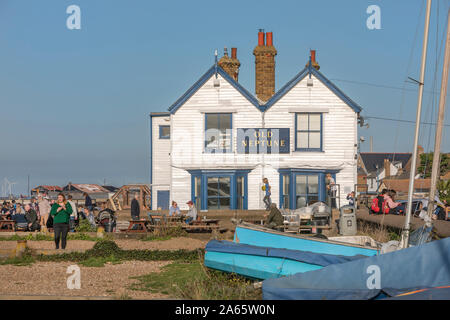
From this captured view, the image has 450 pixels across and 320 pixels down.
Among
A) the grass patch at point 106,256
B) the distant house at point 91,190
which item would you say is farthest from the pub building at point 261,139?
the distant house at point 91,190

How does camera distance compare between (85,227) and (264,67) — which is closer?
(85,227)

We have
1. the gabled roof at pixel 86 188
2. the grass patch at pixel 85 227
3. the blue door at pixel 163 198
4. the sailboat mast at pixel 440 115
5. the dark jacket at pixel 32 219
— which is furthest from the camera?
the gabled roof at pixel 86 188

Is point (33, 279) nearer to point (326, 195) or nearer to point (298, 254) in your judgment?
point (298, 254)

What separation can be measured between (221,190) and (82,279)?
17.9 metres

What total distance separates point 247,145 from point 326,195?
4879 mm

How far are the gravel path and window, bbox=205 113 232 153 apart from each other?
48.0 feet

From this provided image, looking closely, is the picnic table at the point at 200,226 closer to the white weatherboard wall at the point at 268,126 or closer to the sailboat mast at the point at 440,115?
the white weatherboard wall at the point at 268,126

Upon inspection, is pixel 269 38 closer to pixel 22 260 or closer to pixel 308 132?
pixel 308 132

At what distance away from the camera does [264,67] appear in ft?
114

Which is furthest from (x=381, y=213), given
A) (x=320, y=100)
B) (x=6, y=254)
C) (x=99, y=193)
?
(x=99, y=193)

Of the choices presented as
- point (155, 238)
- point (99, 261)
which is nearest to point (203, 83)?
point (155, 238)

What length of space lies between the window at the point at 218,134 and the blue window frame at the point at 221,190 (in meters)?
1.26

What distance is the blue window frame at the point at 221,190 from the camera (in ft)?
107

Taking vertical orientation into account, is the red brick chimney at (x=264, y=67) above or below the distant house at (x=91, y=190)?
above
